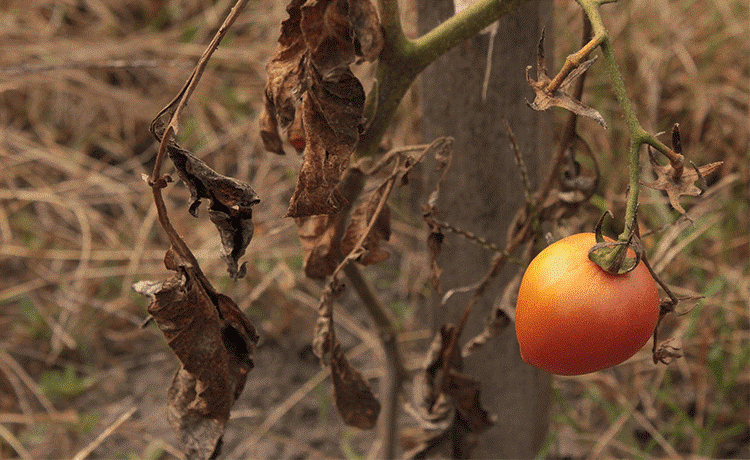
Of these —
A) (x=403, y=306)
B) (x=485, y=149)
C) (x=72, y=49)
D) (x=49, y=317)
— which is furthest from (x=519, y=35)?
(x=72, y=49)

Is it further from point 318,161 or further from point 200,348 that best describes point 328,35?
point 200,348

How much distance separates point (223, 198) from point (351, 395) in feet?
1.25

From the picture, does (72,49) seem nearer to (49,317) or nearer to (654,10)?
(49,317)

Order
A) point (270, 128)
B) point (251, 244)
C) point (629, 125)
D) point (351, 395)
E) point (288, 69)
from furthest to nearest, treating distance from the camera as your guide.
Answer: point (251, 244)
point (351, 395)
point (270, 128)
point (288, 69)
point (629, 125)

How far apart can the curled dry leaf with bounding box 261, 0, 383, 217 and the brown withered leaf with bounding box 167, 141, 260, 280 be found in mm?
44

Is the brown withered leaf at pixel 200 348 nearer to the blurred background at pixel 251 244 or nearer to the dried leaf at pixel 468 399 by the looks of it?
the dried leaf at pixel 468 399

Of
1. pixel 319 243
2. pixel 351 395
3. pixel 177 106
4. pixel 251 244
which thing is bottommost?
pixel 251 244

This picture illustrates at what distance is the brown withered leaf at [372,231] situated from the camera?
0.80 m

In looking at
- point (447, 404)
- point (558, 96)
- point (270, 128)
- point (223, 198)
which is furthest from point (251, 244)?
point (558, 96)

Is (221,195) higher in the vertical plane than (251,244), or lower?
higher

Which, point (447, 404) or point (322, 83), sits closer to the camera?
point (322, 83)

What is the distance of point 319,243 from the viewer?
84cm

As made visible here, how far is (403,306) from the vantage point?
1.64 m

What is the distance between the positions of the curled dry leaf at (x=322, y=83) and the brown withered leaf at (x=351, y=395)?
0.26 metres
